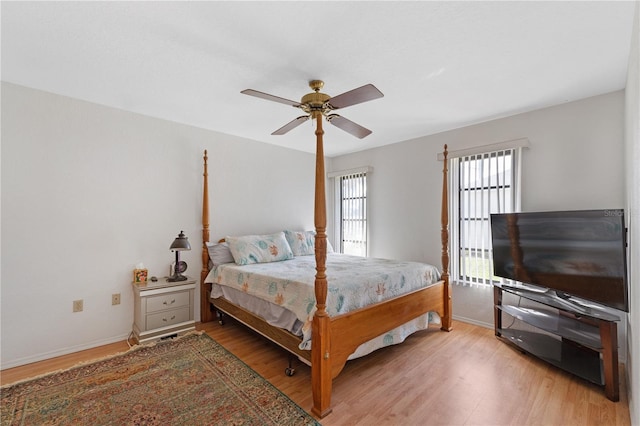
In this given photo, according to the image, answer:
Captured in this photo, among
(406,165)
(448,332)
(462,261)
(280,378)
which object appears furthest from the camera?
(406,165)

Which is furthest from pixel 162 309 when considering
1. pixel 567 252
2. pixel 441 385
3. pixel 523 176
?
pixel 523 176

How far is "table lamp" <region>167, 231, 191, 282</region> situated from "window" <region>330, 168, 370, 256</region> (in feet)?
9.09

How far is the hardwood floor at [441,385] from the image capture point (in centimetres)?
181

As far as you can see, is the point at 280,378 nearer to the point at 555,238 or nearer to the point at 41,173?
the point at 555,238

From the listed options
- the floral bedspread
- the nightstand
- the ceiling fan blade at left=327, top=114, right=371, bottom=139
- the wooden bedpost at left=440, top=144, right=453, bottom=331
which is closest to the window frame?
the floral bedspread

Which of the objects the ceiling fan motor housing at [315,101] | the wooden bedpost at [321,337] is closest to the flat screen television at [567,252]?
the wooden bedpost at [321,337]

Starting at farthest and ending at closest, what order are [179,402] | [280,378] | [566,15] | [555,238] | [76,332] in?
[76,332] < [555,238] < [280,378] < [179,402] < [566,15]

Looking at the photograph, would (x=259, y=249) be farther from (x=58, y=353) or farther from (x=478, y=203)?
(x=478, y=203)

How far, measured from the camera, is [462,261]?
355cm

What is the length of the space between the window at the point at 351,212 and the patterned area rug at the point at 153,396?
285cm

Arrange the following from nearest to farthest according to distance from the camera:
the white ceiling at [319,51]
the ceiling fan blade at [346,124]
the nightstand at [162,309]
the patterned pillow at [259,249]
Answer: the white ceiling at [319,51], the ceiling fan blade at [346,124], the nightstand at [162,309], the patterned pillow at [259,249]

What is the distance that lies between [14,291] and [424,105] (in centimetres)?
431

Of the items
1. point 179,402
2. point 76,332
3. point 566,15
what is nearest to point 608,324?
point 566,15

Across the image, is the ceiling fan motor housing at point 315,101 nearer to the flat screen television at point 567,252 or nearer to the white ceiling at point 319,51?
the white ceiling at point 319,51
